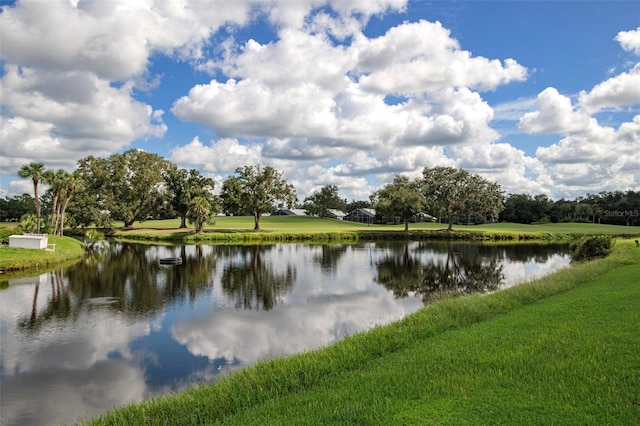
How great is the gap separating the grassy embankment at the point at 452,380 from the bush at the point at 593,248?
90.9 ft

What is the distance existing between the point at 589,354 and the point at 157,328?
16409 millimetres

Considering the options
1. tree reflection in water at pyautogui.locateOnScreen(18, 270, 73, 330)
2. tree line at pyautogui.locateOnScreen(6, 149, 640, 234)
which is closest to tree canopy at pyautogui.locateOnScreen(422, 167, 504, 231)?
tree line at pyautogui.locateOnScreen(6, 149, 640, 234)

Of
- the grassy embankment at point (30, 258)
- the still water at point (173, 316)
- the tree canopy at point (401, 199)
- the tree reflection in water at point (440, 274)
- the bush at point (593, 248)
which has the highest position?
the tree canopy at point (401, 199)

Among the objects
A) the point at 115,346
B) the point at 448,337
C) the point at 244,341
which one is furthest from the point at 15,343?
the point at 448,337

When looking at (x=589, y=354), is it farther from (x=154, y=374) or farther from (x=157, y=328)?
(x=157, y=328)

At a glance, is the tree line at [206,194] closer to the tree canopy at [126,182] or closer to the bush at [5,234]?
the tree canopy at [126,182]

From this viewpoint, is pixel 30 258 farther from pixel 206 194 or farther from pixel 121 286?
pixel 206 194

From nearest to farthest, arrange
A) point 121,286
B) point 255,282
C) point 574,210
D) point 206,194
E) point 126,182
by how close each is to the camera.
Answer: point 121,286
point 255,282
point 206,194
point 126,182
point 574,210

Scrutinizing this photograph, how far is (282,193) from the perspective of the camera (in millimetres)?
82375

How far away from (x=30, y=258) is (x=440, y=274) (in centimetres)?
3460

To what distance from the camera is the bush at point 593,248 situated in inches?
1453

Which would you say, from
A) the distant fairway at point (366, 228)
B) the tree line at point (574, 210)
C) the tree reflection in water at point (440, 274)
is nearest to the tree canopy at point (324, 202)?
the distant fairway at point (366, 228)

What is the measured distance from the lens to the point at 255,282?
102 ft

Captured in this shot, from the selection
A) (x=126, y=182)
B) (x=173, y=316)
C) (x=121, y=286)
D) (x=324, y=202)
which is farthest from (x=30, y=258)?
(x=324, y=202)
